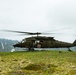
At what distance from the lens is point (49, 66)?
28.2m

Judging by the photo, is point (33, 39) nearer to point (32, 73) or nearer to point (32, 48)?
point (32, 48)

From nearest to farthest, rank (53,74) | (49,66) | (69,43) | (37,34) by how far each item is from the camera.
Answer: (53,74) < (49,66) < (37,34) < (69,43)

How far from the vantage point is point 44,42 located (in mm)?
59719

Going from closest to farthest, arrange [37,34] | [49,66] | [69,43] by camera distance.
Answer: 1. [49,66]
2. [37,34]
3. [69,43]

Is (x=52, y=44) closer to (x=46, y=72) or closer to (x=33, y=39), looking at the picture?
(x=33, y=39)

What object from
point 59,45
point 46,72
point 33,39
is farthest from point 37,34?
point 46,72

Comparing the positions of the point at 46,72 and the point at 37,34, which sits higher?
the point at 37,34

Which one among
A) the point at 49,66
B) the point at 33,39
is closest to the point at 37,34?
the point at 33,39

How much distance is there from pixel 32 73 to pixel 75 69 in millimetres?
5041

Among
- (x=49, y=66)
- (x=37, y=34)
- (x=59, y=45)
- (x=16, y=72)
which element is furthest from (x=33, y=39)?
(x=16, y=72)

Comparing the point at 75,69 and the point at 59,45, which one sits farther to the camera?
the point at 59,45

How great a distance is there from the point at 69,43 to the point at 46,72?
38265 mm

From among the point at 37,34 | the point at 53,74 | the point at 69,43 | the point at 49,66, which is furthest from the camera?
the point at 69,43

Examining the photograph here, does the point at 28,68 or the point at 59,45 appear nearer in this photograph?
the point at 28,68
